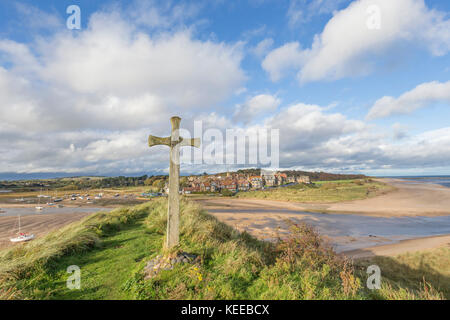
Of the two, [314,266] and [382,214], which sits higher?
[314,266]

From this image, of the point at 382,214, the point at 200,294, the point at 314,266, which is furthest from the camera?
the point at 382,214

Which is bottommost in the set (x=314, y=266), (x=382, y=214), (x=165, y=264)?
(x=382, y=214)

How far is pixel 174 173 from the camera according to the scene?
5953 millimetres

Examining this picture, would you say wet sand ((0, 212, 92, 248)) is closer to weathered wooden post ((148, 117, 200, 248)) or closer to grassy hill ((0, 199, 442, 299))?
grassy hill ((0, 199, 442, 299))

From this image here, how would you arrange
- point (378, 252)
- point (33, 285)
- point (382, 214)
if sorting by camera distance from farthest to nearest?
point (382, 214)
point (378, 252)
point (33, 285)

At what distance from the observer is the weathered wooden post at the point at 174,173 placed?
5711 mm

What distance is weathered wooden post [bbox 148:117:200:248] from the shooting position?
571cm

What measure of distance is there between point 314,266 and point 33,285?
712 cm

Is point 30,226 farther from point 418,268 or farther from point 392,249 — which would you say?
point 392,249

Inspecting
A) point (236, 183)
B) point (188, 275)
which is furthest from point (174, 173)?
point (236, 183)
